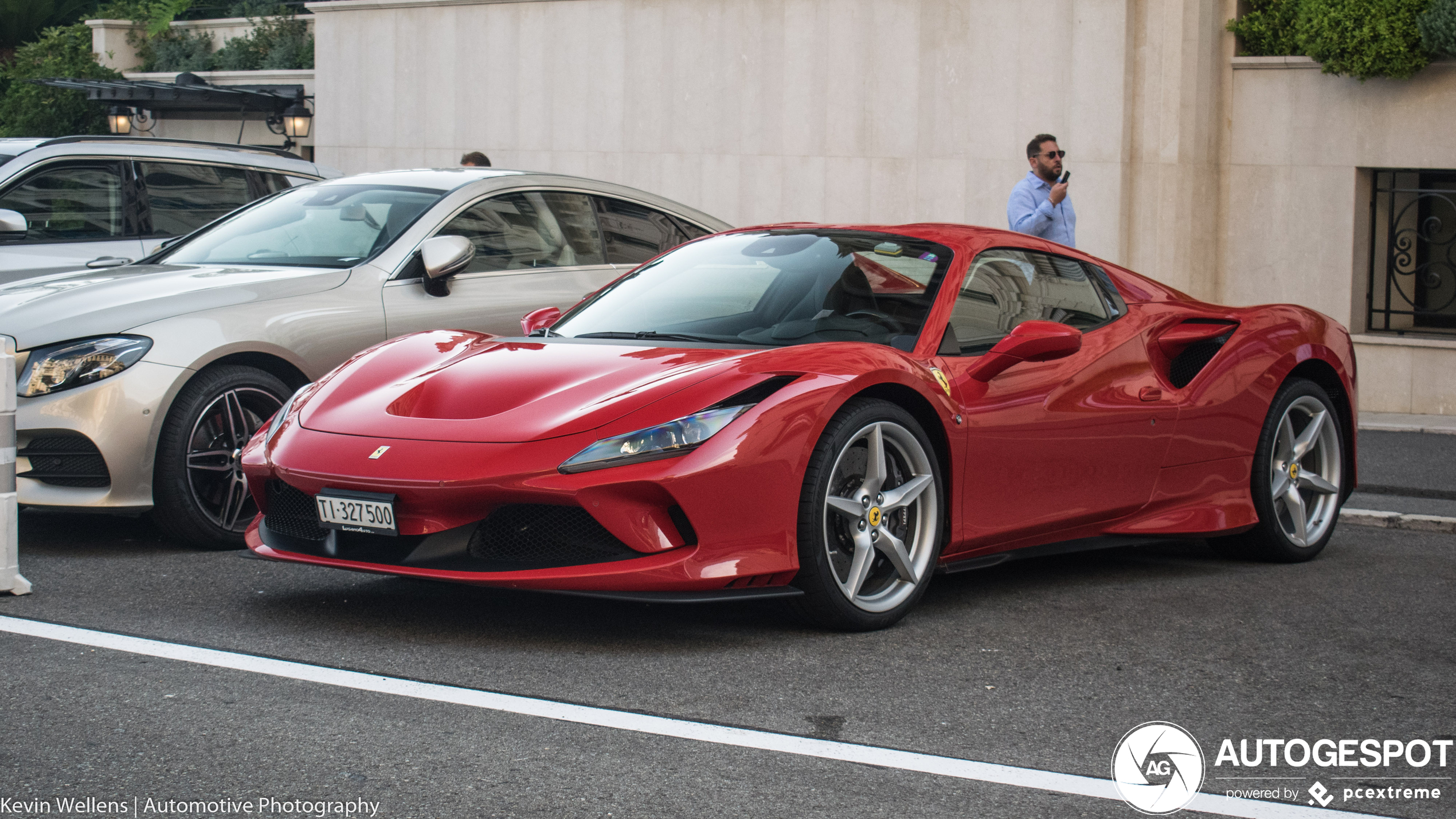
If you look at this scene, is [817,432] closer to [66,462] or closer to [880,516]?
[880,516]

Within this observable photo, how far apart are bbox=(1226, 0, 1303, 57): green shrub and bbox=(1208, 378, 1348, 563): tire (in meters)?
7.80

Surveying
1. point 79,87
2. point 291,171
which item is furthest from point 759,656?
point 79,87

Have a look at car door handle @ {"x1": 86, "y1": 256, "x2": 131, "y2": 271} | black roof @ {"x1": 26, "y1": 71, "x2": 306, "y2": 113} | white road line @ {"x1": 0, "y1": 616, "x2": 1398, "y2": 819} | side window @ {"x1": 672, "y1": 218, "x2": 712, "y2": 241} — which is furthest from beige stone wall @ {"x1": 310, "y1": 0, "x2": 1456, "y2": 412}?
white road line @ {"x1": 0, "y1": 616, "x2": 1398, "y2": 819}

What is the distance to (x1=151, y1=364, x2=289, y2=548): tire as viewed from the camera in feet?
20.5

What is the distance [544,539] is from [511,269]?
129 inches

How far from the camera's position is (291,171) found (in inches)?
385

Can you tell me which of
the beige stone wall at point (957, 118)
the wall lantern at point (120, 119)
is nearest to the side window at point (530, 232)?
the beige stone wall at point (957, 118)

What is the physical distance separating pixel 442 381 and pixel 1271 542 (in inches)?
136

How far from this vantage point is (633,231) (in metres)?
8.33

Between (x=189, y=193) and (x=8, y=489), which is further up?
(x=189, y=193)

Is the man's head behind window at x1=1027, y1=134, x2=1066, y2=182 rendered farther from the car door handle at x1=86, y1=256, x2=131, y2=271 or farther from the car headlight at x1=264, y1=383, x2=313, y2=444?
the car headlight at x1=264, y1=383, x2=313, y2=444

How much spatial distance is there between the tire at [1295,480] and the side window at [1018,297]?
3.15ft

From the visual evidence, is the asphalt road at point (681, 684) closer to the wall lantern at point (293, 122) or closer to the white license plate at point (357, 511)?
the white license plate at point (357, 511)

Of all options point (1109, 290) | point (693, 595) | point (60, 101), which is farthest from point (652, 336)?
point (60, 101)
